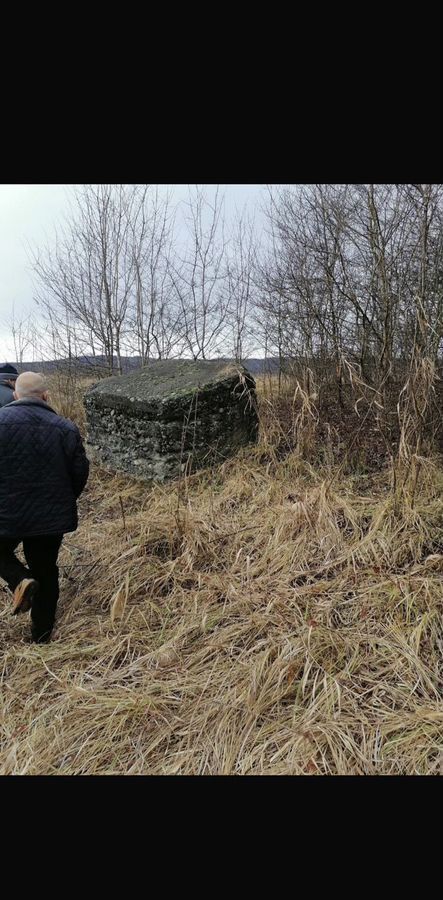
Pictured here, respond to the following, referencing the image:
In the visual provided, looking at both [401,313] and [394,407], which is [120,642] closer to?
[394,407]

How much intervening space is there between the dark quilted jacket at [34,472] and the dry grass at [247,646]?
788 millimetres

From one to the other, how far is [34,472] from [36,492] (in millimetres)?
124

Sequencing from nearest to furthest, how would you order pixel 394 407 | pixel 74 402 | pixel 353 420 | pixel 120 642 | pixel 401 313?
pixel 120 642, pixel 394 407, pixel 353 420, pixel 401 313, pixel 74 402

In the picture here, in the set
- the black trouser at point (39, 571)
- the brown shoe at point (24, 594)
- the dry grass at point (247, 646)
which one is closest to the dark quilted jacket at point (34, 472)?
the black trouser at point (39, 571)

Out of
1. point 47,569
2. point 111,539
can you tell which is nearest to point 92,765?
point 47,569

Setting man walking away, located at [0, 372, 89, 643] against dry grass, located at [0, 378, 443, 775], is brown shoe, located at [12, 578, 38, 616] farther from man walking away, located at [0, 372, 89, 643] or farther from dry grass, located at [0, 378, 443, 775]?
dry grass, located at [0, 378, 443, 775]

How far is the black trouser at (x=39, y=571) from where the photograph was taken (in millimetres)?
2842

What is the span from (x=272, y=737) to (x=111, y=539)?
2352 millimetres

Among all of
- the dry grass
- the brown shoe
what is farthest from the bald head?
the dry grass

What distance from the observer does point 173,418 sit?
491cm

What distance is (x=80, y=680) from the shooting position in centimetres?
256

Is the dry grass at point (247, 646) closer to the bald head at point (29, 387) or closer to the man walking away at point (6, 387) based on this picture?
the bald head at point (29, 387)

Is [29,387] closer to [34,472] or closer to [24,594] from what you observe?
[34,472]

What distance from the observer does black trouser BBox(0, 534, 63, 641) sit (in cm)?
284
